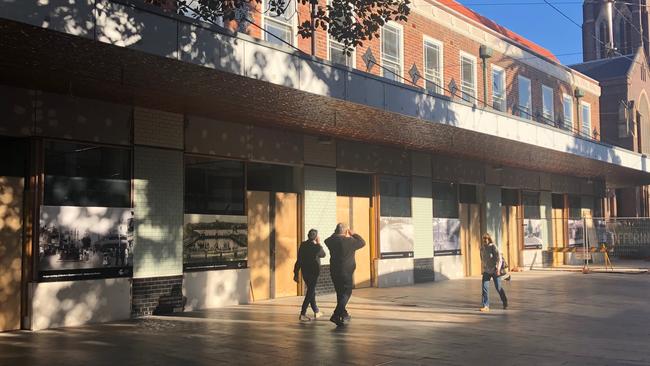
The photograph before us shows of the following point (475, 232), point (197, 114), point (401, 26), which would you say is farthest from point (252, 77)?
point (475, 232)

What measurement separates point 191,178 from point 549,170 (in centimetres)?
1656

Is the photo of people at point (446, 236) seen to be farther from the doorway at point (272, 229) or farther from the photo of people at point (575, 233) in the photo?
the photo of people at point (575, 233)

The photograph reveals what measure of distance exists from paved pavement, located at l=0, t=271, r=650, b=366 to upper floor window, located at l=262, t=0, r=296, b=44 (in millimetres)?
5770

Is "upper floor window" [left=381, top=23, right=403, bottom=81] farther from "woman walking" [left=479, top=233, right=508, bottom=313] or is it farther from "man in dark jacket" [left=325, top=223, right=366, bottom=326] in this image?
"man in dark jacket" [left=325, top=223, right=366, bottom=326]

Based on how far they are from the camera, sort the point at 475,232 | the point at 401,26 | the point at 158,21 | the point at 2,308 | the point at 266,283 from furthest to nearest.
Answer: the point at 475,232, the point at 401,26, the point at 266,283, the point at 2,308, the point at 158,21

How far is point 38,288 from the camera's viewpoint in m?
10.0

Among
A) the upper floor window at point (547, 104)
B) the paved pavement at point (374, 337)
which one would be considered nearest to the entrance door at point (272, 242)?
the paved pavement at point (374, 337)

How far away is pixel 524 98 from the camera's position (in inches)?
944

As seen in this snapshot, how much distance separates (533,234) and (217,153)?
51.9ft

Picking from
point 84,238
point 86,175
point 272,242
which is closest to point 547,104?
point 272,242

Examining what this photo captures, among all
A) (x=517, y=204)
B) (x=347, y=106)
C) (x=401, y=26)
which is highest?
(x=401, y=26)

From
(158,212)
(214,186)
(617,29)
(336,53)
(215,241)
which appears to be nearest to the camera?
(158,212)

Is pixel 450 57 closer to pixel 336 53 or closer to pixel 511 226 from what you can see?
pixel 336 53

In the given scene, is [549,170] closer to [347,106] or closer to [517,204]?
[517,204]
